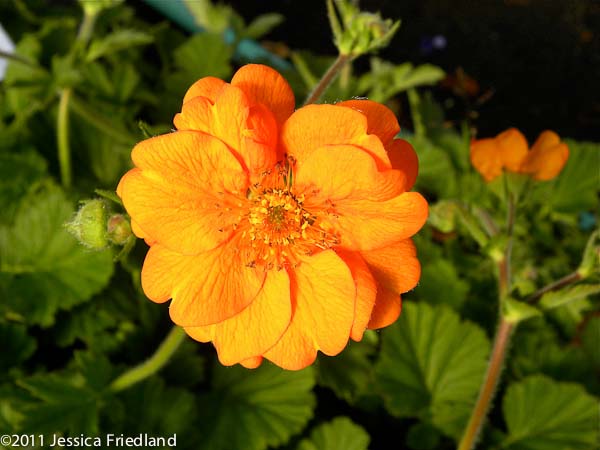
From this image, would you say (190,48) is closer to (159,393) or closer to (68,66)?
(68,66)

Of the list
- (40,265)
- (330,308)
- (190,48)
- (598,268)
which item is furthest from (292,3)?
(330,308)

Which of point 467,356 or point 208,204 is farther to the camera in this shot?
point 467,356

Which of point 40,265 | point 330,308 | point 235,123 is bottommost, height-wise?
point 40,265

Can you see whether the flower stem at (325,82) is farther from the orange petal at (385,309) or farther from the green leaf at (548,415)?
the green leaf at (548,415)

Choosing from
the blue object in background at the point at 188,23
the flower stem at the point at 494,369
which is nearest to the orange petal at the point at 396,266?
the flower stem at the point at 494,369

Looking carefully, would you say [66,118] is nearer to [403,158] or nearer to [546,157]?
[403,158]

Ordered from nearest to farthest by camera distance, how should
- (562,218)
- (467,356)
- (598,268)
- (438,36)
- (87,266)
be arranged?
(598,268), (87,266), (467,356), (562,218), (438,36)
